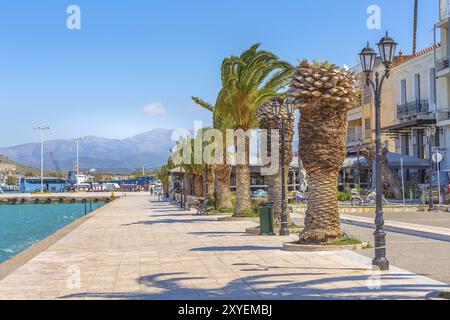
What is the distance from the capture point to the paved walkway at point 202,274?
9.77 m

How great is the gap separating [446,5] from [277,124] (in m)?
22.5

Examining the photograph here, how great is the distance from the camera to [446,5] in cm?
3953

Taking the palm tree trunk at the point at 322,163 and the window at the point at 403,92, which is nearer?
the palm tree trunk at the point at 322,163

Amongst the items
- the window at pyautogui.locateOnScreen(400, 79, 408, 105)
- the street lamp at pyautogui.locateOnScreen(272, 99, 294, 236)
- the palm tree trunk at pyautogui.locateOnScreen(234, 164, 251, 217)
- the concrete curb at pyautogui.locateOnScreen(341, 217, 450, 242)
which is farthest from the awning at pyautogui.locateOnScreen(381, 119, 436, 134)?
the street lamp at pyautogui.locateOnScreen(272, 99, 294, 236)

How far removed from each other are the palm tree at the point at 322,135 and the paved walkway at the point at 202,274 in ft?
4.32

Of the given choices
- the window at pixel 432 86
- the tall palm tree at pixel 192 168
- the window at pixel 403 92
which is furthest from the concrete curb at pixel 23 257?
the tall palm tree at pixel 192 168

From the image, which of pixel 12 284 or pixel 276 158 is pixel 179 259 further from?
pixel 276 158

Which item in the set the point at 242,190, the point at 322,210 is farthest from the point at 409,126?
the point at 322,210

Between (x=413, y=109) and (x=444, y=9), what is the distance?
21.6ft

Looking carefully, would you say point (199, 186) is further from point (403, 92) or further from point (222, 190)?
point (222, 190)

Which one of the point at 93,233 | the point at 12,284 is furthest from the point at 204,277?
the point at 93,233

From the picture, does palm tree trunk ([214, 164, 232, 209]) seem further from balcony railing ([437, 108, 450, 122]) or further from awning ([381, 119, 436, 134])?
balcony railing ([437, 108, 450, 122])

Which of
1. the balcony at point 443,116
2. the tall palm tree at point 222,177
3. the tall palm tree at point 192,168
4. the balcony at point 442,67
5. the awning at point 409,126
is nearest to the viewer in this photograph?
the tall palm tree at point 222,177

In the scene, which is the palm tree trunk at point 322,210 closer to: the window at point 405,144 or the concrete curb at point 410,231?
the concrete curb at point 410,231
